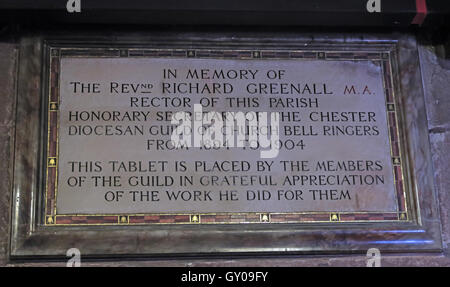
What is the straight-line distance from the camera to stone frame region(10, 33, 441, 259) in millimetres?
4324

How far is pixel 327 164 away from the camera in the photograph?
4.61 metres

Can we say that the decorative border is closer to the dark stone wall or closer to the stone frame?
the stone frame

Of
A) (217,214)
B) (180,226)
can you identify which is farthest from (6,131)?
(217,214)

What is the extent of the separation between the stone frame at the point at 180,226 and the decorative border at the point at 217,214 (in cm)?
3

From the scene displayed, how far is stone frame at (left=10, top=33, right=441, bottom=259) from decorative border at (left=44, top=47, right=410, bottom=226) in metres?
0.03

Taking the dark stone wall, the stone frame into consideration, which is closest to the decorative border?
the stone frame

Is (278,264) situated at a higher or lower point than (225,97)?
lower

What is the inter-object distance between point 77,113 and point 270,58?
1421 mm

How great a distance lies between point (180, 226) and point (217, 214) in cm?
26

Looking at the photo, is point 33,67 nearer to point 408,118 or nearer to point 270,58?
point 270,58

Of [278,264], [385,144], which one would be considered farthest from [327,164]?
[278,264]

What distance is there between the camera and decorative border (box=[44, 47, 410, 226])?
442cm

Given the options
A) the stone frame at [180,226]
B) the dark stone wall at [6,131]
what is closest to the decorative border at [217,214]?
the stone frame at [180,226]

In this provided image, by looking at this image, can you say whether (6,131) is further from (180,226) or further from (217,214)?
(217,214)
